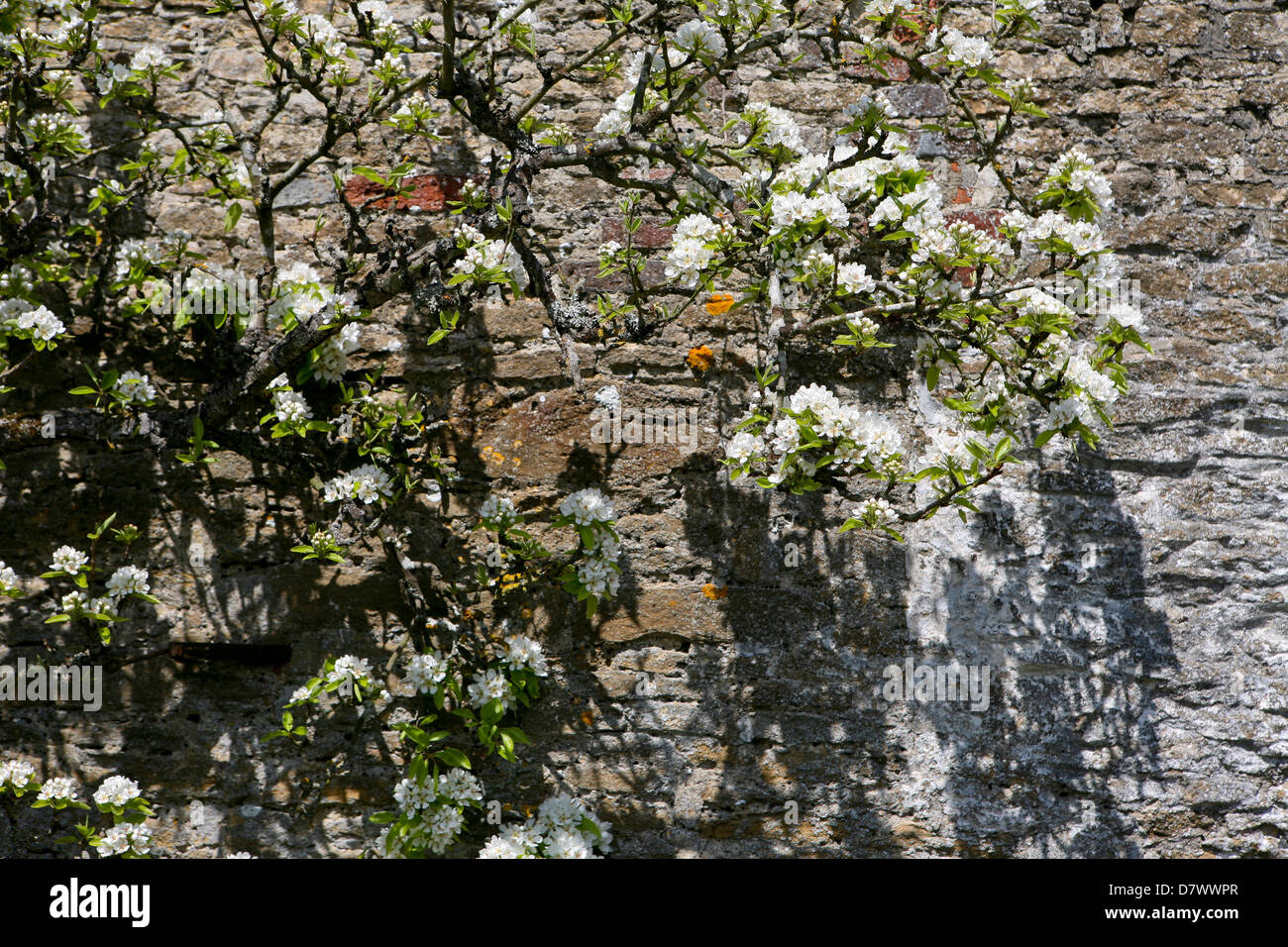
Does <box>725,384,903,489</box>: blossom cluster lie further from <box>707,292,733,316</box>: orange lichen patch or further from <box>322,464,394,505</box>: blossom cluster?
<box>322,464,394,505</box>: blossom cluster

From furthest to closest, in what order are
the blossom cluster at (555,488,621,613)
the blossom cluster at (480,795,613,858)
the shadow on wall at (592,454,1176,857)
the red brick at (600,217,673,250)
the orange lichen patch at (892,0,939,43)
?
the red brick at (600,217,673,250) → the orange lichen patch at (892,0,939,43) → the shadow on wall at (592,454,1176,857) → the blossom cluster at (555,488,621,613) → the blossom cluster at (480,795,613,858)

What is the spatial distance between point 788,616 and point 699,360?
0.84m

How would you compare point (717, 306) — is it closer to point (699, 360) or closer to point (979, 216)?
point (699, 360)

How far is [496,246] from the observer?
261cm

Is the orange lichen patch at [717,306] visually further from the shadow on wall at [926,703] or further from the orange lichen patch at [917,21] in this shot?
the orange lichen patch at [917,21]

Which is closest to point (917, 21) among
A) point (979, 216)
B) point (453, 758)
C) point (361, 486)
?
point (979, 216)

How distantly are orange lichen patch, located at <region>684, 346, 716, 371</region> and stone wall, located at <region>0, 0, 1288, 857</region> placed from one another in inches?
0.9

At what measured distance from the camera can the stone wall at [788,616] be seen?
2766 mm

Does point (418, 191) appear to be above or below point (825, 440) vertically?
above

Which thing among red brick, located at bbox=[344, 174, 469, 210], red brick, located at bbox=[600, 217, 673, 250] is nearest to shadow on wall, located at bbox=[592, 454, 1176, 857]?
red brick, located at bbox=[600, 217, 673, 250]

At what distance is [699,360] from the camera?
2965mm

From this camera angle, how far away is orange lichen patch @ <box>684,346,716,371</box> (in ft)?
9.72
